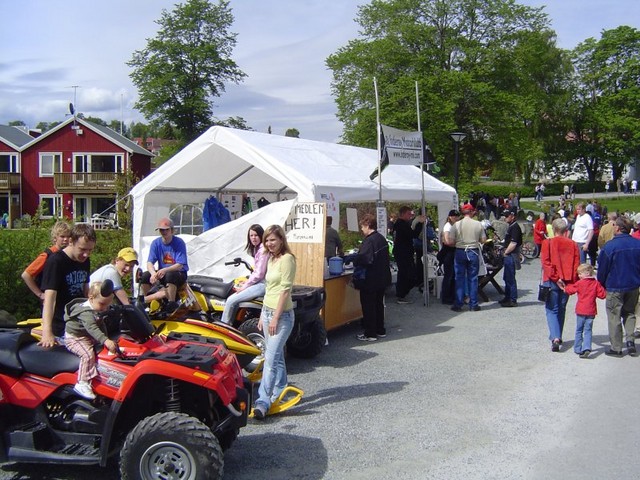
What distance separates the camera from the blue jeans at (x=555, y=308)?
8.50 meters

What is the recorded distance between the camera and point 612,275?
8.29 m

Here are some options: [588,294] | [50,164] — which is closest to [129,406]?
[588,294]

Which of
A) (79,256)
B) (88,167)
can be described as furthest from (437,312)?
(88,167)

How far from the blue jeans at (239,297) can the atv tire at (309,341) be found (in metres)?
0.95

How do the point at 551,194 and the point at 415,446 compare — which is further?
the point at 551,194

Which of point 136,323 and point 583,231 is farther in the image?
point 583,231

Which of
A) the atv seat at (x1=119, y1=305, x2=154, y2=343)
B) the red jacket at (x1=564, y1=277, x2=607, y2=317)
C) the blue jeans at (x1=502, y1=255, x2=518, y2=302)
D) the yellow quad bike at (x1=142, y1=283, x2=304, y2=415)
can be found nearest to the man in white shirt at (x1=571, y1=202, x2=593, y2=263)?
the blue jeans at (x1=502, y1=255, x2=518, y2=302)

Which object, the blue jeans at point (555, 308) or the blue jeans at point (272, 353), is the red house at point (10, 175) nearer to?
the blue jeans at point (555, 308)

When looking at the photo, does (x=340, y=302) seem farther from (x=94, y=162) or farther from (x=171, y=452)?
(x=94, y=162)

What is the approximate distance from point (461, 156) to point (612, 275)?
89.1 feet

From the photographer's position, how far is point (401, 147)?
38.2 feet

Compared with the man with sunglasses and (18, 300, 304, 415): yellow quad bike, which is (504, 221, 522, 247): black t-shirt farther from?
(18, 300, 304, 415): yellow quad bike

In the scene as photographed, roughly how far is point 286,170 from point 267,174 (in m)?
3.00

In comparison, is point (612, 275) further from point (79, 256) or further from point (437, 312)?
point (79, 256)
